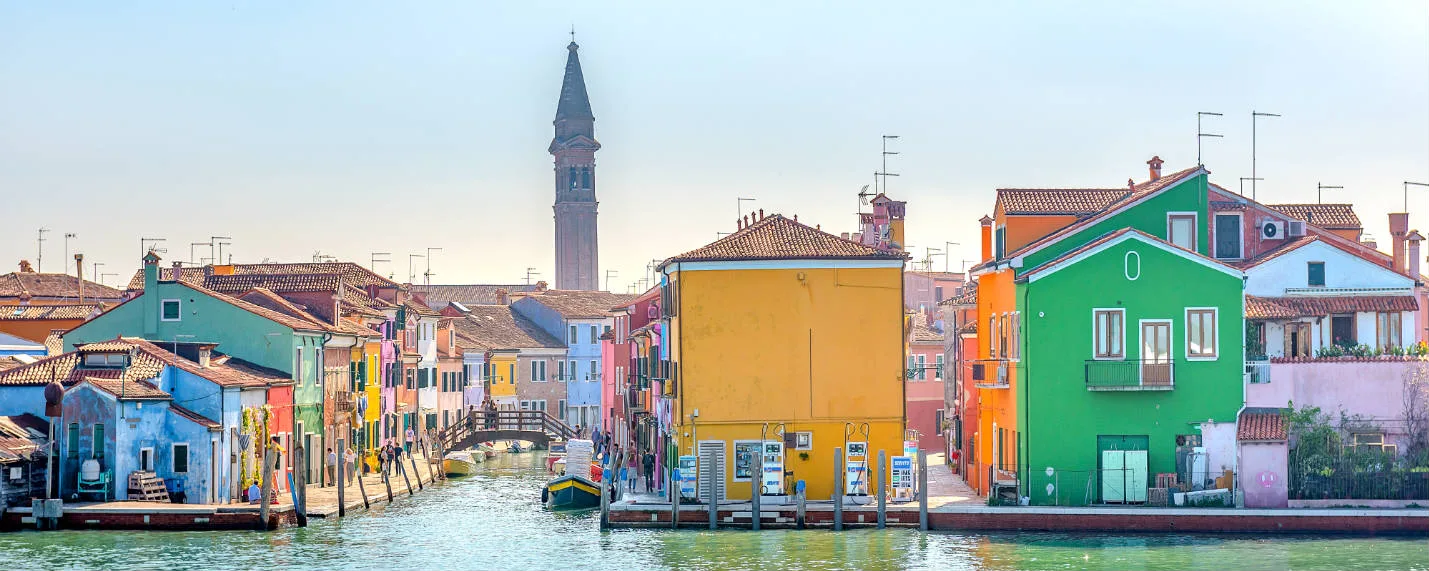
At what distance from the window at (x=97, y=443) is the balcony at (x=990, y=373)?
2147 cm

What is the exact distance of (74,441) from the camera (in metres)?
45.7

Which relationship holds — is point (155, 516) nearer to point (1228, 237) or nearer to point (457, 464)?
point (457, 464)

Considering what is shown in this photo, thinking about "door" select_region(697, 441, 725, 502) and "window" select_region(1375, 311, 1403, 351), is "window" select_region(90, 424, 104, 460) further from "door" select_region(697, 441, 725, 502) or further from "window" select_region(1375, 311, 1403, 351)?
"window" select_region(1375, 311, 1403, 351)

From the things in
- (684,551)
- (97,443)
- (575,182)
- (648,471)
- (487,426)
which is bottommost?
(684,551)

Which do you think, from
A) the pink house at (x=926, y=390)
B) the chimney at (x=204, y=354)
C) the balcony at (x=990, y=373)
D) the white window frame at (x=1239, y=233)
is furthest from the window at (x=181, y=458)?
the pink house at (x=926, y=390)

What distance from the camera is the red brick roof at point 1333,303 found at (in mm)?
46844

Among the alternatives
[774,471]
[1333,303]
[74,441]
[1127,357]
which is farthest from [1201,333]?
[74,441]

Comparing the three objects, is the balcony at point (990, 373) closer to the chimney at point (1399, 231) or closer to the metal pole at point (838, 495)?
the metal pole at point (838, 495)

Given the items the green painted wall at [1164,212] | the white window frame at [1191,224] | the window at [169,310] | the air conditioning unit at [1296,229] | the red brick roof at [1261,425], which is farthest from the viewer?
the window at [169,310]

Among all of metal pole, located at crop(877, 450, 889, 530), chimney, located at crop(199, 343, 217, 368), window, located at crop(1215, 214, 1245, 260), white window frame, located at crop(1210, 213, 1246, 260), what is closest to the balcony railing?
white window frame, located at crop(1210, 213, 1246, 260)

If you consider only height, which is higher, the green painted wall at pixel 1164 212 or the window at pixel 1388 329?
the green painted wall at pixel 1164 212

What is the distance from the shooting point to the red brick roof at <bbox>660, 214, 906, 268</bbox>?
46969 mm

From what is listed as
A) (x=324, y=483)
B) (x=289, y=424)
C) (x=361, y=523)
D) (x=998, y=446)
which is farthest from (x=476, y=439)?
(x=998, y=446)

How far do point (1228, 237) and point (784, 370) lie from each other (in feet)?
40.0
